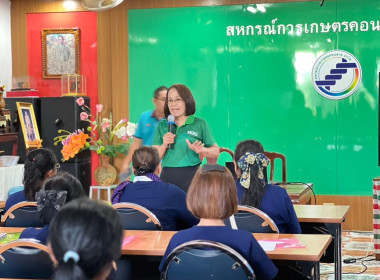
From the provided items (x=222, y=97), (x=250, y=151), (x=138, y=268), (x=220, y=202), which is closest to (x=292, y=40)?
(x=222, y=97)

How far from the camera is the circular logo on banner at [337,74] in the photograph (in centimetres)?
873

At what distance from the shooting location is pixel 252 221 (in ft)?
13.2

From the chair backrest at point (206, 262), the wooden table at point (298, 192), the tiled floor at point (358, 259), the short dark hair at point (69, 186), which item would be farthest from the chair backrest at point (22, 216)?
the tiled floor at point (358, 259)

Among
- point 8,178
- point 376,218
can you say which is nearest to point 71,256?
point 376,218

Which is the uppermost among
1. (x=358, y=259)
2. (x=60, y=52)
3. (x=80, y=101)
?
(x=60, y=52)

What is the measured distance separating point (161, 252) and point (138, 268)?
47cm

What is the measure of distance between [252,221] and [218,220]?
0.88 meters

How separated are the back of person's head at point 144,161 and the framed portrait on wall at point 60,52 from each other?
5204 mm

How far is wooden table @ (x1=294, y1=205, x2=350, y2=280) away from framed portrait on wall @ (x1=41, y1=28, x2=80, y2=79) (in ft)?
17.6

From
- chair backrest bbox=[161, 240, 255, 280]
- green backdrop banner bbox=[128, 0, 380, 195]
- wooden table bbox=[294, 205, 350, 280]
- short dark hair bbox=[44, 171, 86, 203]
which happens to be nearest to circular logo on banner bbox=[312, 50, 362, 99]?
green backdrop banner bbox=[128, 0, 380, 195]

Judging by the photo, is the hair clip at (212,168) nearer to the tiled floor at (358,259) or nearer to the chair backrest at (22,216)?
the chair backrest at (22,216)

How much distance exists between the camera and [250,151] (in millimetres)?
4559

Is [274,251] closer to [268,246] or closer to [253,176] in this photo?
[268,246]

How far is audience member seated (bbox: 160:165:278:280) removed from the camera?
3.07m
